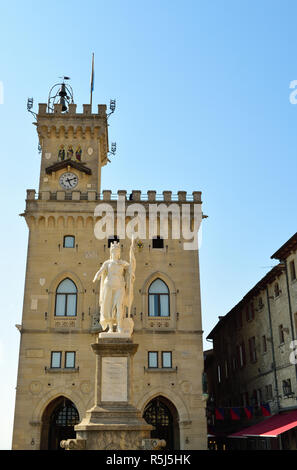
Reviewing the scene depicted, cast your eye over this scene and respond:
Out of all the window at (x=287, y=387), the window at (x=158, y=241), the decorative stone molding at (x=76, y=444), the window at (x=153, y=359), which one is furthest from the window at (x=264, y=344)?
the decorative stone molding at (x=76, y=444)

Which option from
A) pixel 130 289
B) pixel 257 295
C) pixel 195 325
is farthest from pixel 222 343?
pixel 130 289

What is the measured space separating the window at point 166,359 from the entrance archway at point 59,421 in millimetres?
6615

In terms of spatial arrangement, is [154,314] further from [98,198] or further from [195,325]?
[98,198]

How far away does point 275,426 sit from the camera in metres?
29.2

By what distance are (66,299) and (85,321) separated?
6.83 ft

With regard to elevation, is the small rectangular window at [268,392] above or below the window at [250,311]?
below

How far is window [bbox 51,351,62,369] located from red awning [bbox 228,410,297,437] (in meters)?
12.6

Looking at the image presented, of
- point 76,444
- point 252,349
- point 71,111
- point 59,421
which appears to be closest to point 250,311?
point 252,349

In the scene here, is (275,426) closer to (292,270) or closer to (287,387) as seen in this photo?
(287,387)

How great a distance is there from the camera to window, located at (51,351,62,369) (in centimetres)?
3359

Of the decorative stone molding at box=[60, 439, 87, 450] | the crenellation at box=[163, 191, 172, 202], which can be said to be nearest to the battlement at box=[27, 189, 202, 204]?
the crenellation at box=[163, 191, 172, 202]

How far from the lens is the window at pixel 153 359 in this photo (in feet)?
112

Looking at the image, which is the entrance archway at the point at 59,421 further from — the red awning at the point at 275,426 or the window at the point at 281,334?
the window at the point at 281,334

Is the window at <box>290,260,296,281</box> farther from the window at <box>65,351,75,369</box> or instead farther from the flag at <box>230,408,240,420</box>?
the window at <box>65,351,75,369</box>
